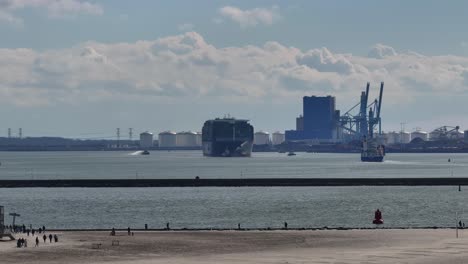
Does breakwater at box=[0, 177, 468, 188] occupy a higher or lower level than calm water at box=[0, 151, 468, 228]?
higher

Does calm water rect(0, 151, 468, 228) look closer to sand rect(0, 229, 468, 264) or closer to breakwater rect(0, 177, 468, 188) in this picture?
breakwater rect(0, 177, 468, 188)

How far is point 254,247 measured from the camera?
79625 millimetres

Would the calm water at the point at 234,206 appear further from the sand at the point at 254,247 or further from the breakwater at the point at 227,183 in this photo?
the sand at the point at 254,247

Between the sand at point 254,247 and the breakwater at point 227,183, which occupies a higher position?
the breakwater at point 227,183

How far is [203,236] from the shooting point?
87688 millimetres

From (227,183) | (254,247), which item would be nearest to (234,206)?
(227,183)

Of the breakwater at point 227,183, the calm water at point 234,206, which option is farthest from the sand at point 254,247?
the breakwater at point 227,183

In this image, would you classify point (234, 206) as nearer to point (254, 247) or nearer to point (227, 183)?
point (227, 183)

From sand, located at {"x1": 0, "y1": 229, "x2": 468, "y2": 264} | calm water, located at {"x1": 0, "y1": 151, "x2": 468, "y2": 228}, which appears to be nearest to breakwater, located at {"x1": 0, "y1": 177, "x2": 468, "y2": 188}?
calm water, located at {"x1": 0, "y1": 151, "x2": 468, "y2": 228}

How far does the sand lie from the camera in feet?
235

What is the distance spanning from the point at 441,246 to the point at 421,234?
9.00m

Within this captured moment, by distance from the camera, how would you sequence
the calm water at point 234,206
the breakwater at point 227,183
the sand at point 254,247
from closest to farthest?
the sand at point 254,247 < the calm water at point 234,206 < the breakwater at point 227,183

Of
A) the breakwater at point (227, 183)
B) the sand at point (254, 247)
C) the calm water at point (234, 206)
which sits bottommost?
the sand at point (254, 247)

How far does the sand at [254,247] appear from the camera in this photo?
71688mm
